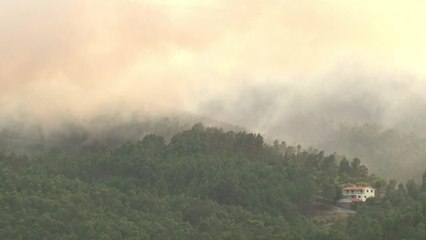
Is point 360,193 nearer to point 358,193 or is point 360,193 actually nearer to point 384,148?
point 358,193

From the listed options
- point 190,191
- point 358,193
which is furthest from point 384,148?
point 190,191

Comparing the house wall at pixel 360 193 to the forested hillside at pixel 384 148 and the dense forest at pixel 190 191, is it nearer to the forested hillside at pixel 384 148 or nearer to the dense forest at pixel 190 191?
the dense forest at pixel 190 191

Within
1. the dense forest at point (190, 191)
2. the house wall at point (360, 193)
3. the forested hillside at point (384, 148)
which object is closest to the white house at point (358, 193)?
the house wall at point (360, 193)

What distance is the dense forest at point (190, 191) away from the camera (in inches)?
4035

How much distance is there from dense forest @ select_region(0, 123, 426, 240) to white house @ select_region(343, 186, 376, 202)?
1057mm

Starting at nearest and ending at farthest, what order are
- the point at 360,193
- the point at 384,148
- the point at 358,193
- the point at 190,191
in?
the point at 190,191, the point at 360,193, the point at 358,193, the point at 384,148

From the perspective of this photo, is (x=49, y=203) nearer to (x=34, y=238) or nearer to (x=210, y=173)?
(x=34, y=238)

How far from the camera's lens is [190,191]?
124 meters

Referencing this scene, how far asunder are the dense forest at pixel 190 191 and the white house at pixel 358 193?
1.06 metres

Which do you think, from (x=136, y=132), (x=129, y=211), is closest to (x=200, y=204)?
(x=129, y=211)

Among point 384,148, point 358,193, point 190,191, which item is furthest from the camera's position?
point 384,148

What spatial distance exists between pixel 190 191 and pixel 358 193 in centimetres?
1853

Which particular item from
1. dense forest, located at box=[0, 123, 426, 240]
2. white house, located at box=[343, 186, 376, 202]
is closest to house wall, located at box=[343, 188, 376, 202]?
white house, located at box=[343, 186, 376, 202]

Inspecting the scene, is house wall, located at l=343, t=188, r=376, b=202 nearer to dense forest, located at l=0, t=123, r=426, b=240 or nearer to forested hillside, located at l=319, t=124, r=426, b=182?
dense forest, located at l=0, t=123, r=426, b=240
